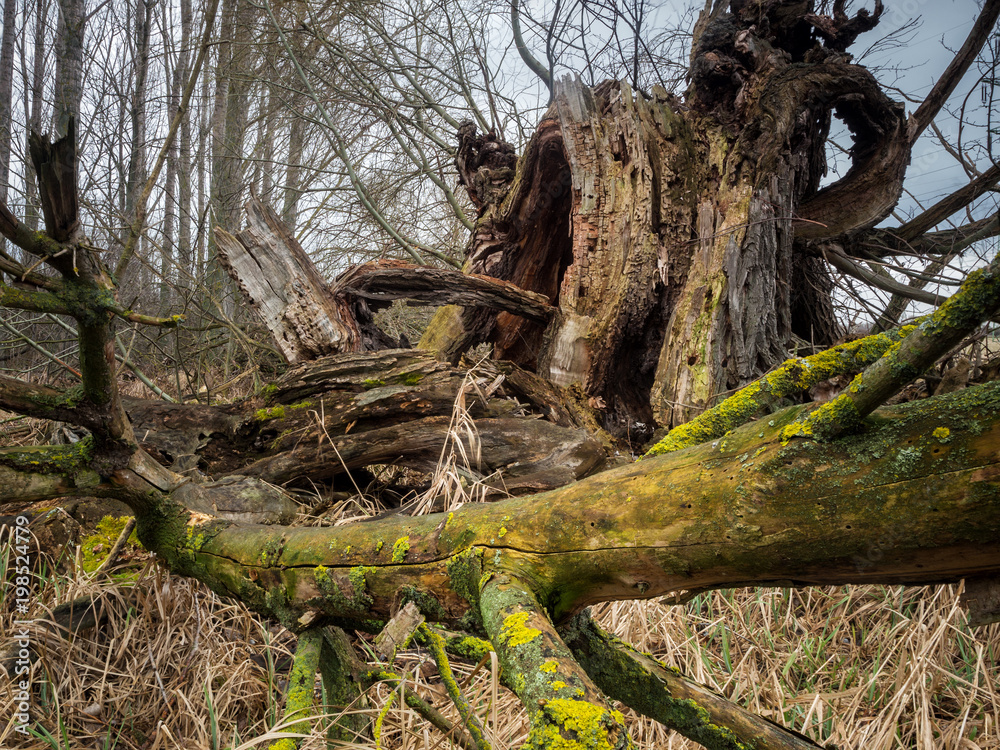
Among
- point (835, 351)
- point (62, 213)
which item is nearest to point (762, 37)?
point (835, 351)

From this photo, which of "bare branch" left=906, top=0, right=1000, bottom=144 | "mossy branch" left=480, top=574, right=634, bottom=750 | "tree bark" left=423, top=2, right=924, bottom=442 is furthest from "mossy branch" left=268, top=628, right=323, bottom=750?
"bare branch" left=906, top=0, right=1000, bottom=144

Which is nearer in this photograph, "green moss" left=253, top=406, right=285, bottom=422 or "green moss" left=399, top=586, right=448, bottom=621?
"green moss" left=399, top=586, right=448, bottom=621

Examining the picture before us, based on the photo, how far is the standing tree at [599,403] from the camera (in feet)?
2.84

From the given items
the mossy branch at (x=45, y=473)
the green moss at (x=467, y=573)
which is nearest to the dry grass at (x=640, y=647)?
the green moss at (x=467, y=573)

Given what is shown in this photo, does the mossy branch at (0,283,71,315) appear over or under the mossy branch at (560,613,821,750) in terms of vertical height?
over

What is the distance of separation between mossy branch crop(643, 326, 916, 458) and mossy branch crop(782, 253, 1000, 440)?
0.68 feet

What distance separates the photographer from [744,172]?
356cm

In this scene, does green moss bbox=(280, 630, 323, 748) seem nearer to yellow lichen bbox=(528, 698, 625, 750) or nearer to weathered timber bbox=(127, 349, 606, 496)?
yellow lichen bbox=(528, 698, 625, 750)

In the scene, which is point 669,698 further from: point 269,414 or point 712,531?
point 269,414

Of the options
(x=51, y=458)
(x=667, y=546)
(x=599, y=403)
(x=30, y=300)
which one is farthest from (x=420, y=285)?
(x=667, y=546)

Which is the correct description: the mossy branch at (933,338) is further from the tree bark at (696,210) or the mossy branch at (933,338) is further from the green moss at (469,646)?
the tree bark at (696,210)

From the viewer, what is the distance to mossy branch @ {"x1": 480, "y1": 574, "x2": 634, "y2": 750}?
0.80 metres

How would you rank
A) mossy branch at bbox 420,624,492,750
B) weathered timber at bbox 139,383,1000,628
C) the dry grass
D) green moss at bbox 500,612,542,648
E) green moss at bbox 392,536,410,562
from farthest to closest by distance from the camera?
the dry grass → green moss at bbox 392,536,410,562 → mossy branch at bbox 420,624,492,750 → green moss at bbox 500,612,542,648 → weathered timber at bbox 139,383,1000,628

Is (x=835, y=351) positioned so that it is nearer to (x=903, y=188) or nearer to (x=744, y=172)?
(x=744, y=172)
